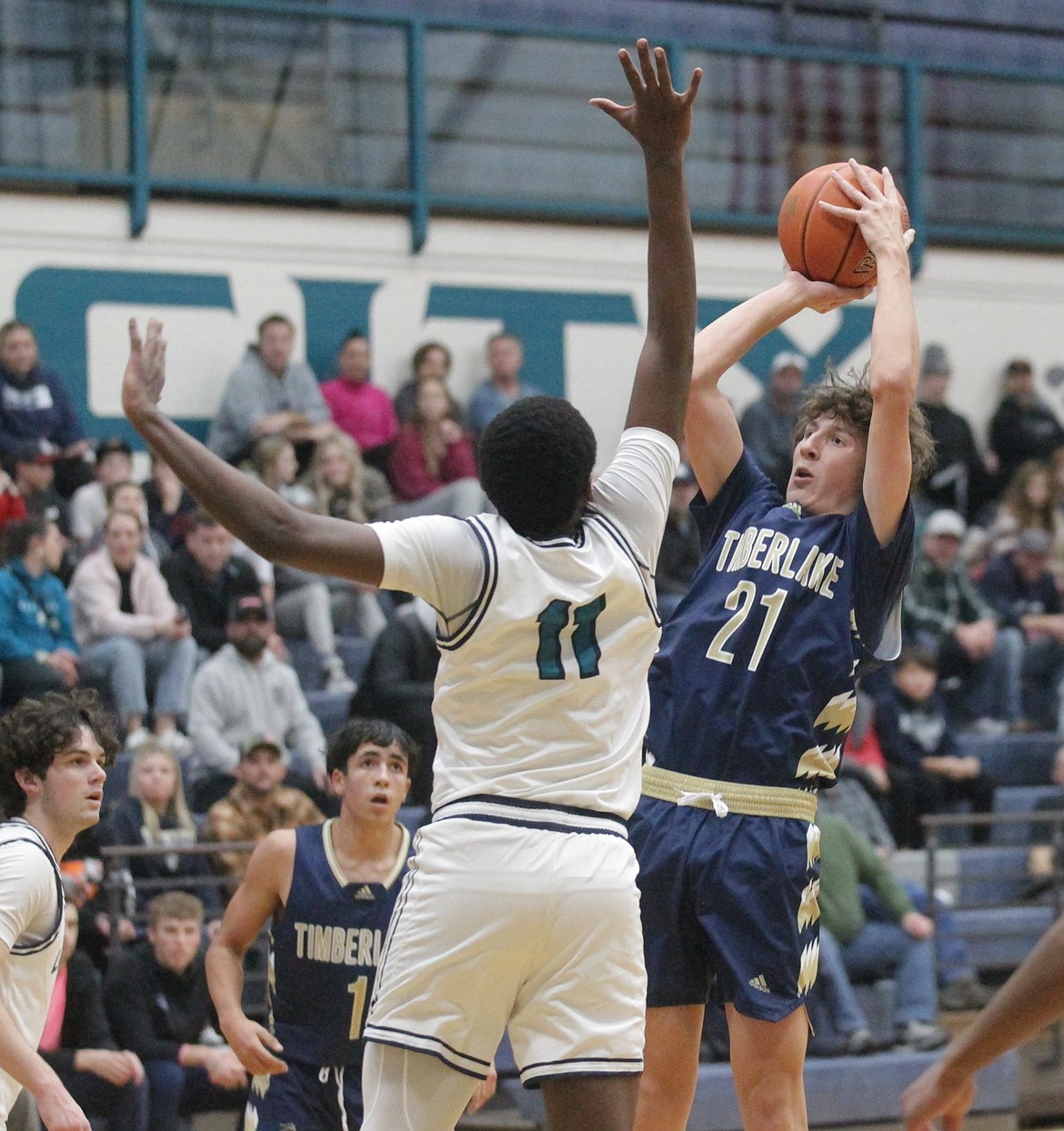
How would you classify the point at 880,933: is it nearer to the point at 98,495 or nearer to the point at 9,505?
the point at 98,495

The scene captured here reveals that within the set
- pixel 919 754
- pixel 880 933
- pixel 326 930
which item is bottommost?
pixel 880 933

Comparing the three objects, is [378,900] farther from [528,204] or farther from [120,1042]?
[528,204]

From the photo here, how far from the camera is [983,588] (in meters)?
12.4

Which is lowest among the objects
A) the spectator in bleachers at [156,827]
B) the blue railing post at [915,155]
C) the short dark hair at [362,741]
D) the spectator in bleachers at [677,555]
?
the spectator in bleachers at [156,827]

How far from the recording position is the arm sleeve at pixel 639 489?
372cm

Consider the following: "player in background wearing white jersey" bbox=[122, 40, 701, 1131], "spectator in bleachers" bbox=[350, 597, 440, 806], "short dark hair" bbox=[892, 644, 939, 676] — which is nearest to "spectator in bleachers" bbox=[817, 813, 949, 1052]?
"short dark hair" bbox=[892, 644, 939, 676]

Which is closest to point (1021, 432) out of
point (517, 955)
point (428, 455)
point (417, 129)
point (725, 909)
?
point (428, 455)

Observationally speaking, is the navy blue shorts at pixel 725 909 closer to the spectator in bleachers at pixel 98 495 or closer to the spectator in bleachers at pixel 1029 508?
the spectator in bleachers at pixel 98 495

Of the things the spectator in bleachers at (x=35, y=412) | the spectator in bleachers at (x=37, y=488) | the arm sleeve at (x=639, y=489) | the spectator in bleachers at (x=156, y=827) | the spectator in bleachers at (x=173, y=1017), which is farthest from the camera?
the spectator in bleachers at (x=35, y=412)

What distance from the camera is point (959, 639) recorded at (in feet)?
38.4

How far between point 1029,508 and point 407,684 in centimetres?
526

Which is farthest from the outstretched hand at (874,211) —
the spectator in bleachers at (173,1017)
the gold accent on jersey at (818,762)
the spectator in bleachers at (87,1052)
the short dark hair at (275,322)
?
the short dark hair at (275,322)

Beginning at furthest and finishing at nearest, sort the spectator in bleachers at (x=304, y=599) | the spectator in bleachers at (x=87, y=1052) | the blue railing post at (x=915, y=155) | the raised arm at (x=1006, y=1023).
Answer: the blue railing post at (x=915, y=155), the spectator in bleachers at (x=304, y=599), the spectator in bleachers at (x=87, y=1052), the raised arm at (x=1006, y=1023)

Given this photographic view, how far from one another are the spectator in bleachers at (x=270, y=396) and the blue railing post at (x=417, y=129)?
1.64 meters
